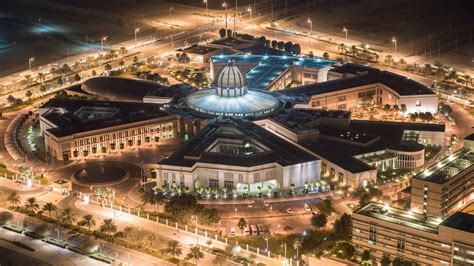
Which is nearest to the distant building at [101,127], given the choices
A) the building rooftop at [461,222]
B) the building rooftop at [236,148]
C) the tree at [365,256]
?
the building rooftop at [236,148]

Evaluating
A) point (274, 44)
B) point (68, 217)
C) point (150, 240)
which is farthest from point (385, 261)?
point (274, 44)

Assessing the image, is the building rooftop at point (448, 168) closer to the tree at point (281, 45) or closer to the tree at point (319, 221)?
the tree at point (319, 221)

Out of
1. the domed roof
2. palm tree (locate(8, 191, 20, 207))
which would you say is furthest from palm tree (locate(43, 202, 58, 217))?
the domed roof

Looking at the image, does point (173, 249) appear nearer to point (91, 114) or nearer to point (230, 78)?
point (230, 78)

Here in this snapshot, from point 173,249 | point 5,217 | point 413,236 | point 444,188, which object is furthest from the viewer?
point 5,217

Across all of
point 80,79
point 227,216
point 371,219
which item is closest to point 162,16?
point 80,79

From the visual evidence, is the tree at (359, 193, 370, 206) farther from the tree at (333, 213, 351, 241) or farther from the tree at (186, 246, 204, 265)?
the tree at (186, 246, 204, 265)

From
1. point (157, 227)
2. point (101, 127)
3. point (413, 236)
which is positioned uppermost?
point (101, 127)

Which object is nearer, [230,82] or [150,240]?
[150,240]
